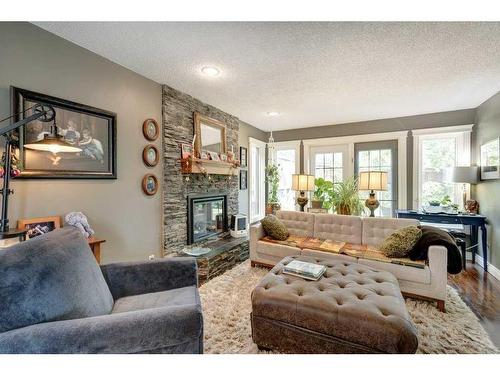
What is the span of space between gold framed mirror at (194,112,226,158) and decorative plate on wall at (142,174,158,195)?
754 mm

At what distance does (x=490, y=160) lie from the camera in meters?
3.12

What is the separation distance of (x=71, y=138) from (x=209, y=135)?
6.16 feet

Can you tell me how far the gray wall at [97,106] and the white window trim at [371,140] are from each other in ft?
10.6

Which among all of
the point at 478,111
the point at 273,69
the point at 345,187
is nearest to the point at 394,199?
A: the point at 345,187

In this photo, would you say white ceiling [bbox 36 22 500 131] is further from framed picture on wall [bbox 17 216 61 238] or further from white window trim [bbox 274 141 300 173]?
white window trim [bbox 274 141 300 173]

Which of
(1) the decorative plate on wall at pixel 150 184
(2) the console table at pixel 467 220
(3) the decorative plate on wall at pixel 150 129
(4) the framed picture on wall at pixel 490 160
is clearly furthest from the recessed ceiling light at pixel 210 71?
(4) the framed picture on wall at pixel 490 160

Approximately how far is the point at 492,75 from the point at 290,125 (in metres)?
2.97

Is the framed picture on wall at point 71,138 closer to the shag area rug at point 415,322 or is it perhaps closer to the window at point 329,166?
the shag area rug at point 415,322

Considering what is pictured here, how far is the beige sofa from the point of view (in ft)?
6.98

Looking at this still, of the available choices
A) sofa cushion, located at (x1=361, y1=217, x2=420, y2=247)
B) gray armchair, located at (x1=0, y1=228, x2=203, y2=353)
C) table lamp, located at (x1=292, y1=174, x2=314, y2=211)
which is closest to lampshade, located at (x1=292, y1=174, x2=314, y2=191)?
table lamp, located at (x1=292, y1=174, x2=314, y2=211)

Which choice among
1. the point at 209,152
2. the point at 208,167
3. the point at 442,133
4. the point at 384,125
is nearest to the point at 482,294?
the point at 442,133

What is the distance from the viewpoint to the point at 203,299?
2252mm

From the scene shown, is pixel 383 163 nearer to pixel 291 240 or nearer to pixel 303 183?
pixel 303 183

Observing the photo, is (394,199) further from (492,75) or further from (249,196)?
(249,196)
